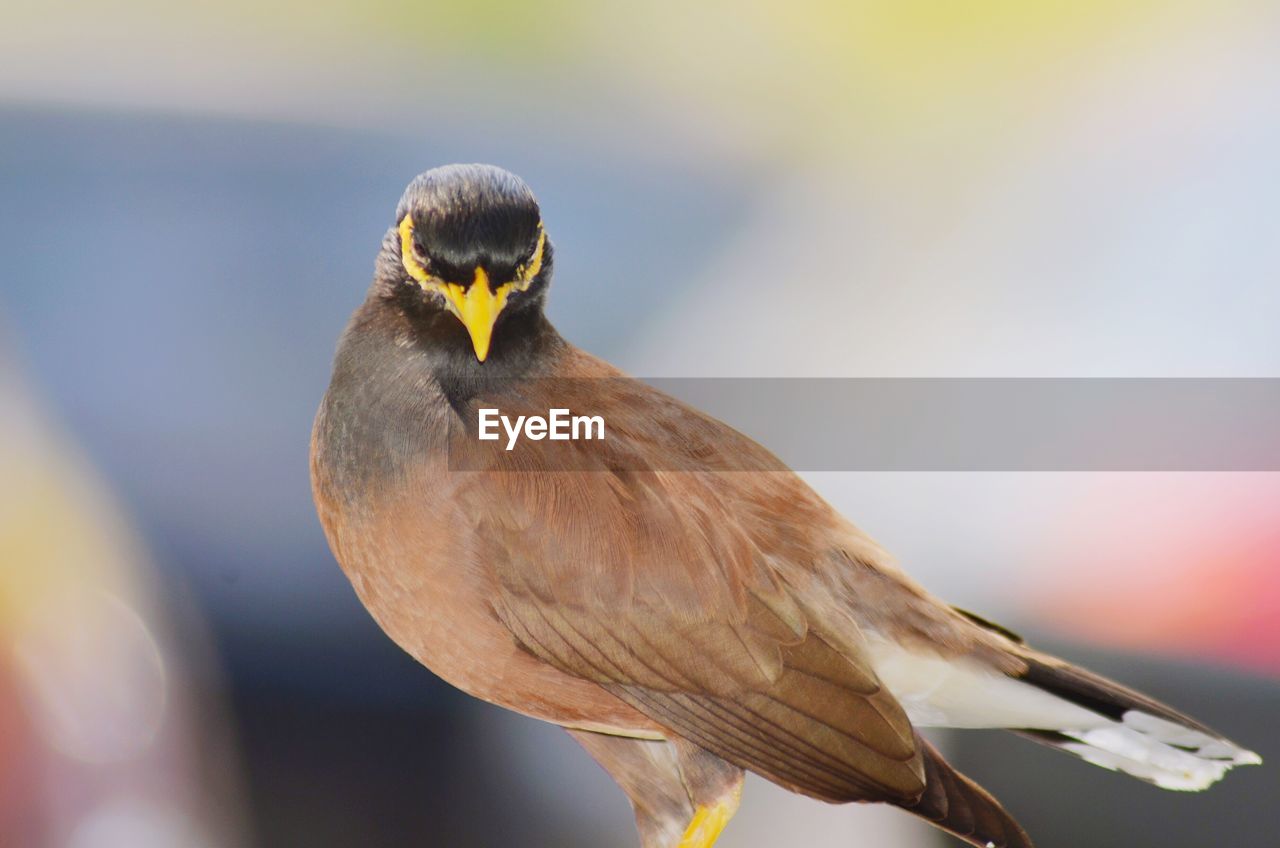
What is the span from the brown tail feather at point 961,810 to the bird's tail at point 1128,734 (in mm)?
128

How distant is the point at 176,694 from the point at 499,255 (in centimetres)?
78

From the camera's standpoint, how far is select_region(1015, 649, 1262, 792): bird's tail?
1.04 m

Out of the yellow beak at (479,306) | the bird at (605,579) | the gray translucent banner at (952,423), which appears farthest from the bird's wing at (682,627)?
the gray translucent banner at (952,423)

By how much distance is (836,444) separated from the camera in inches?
51.7

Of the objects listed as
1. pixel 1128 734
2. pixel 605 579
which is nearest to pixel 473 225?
pixel 605 579

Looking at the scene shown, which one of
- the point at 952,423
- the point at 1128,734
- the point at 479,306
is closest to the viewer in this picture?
the point at 479,306

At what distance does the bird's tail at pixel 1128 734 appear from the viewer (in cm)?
104

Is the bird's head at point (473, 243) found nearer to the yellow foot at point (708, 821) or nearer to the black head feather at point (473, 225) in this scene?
the black head feather at point (473, 225)

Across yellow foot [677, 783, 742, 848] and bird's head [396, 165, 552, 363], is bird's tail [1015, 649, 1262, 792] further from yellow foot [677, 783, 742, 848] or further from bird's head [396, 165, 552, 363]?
bird's head [396, 165, 552, 363]

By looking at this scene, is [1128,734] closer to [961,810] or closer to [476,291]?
[961,810]

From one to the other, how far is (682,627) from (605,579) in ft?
0.27

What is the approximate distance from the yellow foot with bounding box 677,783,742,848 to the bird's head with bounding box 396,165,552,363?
1.53 feet

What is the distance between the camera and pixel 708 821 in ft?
3.33

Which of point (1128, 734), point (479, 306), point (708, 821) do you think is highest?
point (479, 306)
